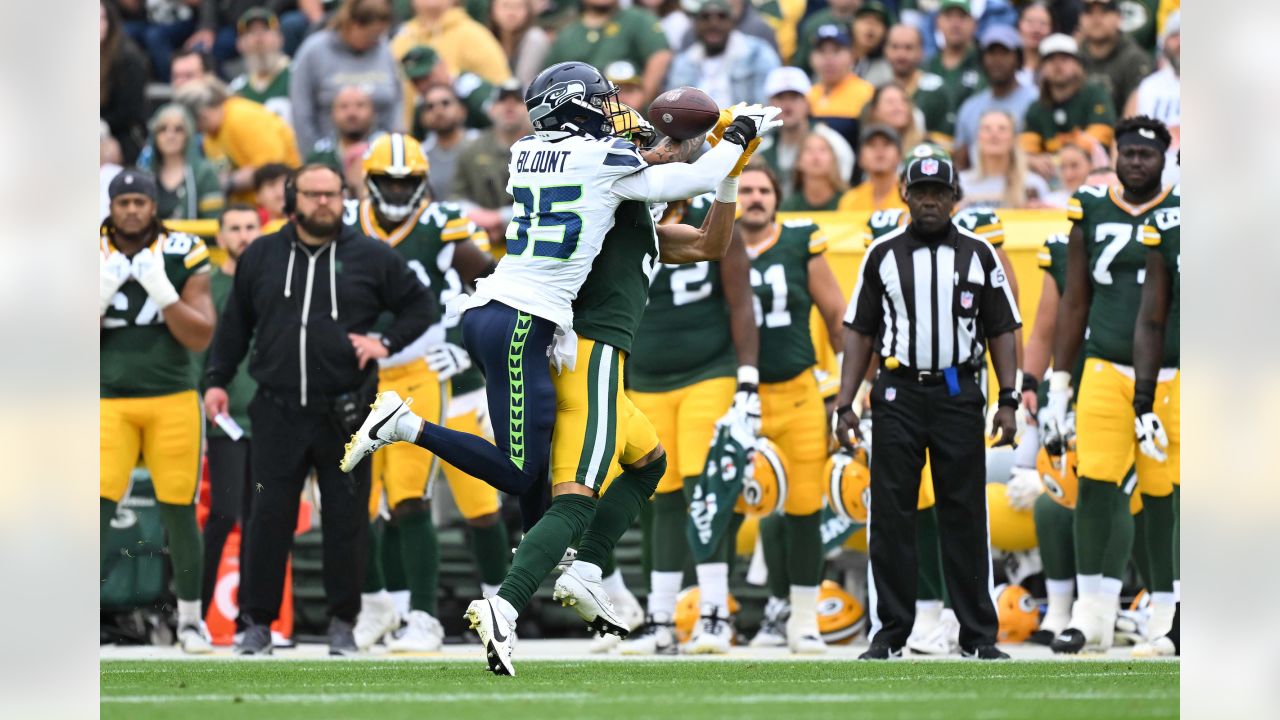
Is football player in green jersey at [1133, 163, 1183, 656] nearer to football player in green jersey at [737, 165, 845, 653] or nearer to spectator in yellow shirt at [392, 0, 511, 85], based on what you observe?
football player in green jersey at [737, 165, 845, 653]

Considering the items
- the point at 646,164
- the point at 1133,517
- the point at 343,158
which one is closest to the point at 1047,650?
the point at 1133,517

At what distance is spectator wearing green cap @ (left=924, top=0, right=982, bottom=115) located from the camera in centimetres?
1263

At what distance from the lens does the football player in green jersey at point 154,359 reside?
9117 mm

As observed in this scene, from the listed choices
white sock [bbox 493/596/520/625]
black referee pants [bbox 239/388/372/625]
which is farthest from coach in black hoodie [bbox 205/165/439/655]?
white sock [bbox 493/596/520/625]

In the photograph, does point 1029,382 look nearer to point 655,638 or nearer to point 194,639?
point 655,638

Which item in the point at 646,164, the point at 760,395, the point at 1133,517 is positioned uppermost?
the point at 646,164

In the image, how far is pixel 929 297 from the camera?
7.95 meters

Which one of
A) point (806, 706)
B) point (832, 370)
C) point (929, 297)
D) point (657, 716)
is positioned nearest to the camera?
point (657, 716)

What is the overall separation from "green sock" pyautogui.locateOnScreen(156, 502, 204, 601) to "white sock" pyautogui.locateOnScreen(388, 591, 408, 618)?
0.91m

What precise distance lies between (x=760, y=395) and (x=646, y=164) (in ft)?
9.64

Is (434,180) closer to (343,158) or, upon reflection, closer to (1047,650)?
(343,158)
